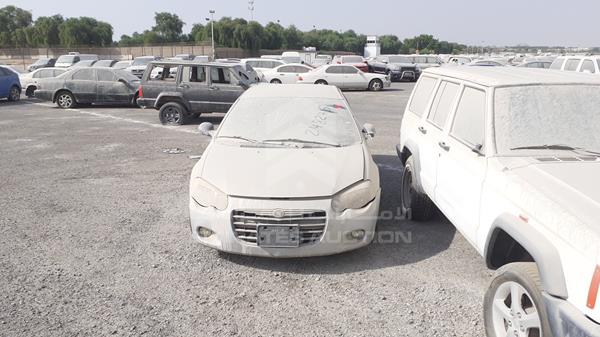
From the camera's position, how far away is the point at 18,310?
3445 millimetres

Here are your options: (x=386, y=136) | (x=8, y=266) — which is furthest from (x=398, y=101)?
(x=8, y=266)

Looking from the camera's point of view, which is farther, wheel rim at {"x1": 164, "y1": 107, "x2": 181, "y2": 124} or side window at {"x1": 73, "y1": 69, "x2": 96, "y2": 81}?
side window at {"x1": 73, "y1": 69, "x2": 96, "y2": 81}

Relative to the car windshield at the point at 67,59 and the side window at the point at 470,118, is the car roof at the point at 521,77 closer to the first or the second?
the side window at the point at 470,118

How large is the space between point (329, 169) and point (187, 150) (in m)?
5.78

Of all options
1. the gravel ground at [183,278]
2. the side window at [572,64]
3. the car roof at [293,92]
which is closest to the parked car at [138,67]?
the side window at [572,64]

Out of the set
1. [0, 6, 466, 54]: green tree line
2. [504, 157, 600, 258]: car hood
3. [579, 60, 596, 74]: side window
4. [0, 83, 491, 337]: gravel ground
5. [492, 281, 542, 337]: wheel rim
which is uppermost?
[0, 6, 466, 54]: green tree line

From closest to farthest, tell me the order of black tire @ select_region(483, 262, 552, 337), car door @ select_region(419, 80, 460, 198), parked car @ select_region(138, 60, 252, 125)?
black tire @ select_region(483, 262, 552, 337) < car door @ select_region(419, 80, 460, 198) < parked car @ select_region(138, 60, 252, 125)

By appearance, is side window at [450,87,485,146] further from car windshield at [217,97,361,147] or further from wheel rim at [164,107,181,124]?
wheel rim at [164,107,181,124]

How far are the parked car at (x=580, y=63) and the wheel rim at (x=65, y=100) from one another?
18.1 meters

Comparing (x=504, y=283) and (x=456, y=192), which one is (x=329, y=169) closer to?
(x=456, y=192)

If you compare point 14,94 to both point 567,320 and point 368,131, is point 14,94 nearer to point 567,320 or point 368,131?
point 368,131

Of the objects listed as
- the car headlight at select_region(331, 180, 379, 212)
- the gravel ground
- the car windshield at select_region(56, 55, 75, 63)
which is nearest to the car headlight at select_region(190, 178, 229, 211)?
the gravel ground

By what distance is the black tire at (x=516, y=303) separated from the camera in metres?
2.50

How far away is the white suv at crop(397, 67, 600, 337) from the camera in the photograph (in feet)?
7.58
